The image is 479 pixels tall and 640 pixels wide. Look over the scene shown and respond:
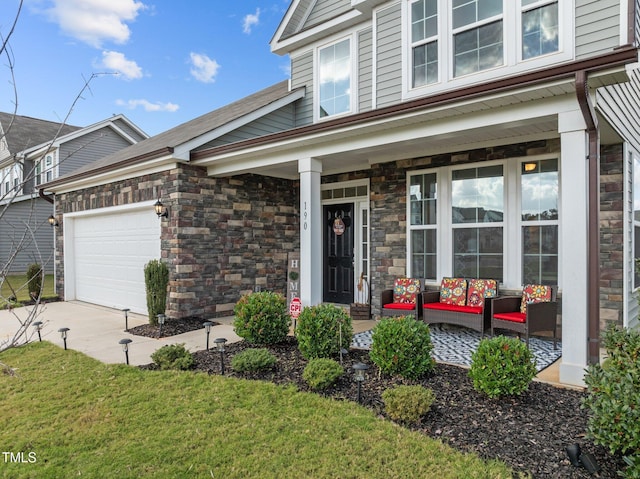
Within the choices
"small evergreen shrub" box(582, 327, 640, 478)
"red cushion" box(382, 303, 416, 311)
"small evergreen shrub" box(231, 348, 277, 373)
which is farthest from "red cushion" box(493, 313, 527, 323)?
"small evergreen shrub" box(231, 348, 277, 373)

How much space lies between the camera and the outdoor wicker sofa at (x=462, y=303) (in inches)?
225

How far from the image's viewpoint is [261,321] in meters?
5.30

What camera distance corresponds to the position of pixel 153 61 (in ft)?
43.6

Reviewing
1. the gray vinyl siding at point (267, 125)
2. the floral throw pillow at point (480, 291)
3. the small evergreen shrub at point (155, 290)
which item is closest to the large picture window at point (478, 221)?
the floral throw pillow at point (480, 291)

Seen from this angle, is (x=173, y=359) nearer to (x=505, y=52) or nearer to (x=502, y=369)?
(x=502, y=369)

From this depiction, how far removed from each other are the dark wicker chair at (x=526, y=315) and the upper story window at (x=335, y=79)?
4.54 m

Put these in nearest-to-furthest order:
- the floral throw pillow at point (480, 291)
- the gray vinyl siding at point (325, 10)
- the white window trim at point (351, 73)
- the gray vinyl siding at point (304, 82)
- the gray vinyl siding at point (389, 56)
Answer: the floral throw pillow at point (480, 291) < the gray vinyl siding at point (389, 56) < the white window trim at point (351, 73) < the gray vinyl siding at point (325, 10) < the gray vinyl siding at point (304, 82)

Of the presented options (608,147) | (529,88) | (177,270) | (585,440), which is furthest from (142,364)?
(608,147)

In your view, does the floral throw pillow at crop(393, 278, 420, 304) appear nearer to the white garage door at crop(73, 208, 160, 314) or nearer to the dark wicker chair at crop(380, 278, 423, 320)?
the dark wicker chair at crop(380, 278, 423, 320)

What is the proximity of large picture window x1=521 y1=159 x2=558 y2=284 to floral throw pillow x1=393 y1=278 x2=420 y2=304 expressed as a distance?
155 centimetres

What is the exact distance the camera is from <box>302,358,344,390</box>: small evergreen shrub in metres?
3.89

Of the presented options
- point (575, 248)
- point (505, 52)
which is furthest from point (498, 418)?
point (505, 52)

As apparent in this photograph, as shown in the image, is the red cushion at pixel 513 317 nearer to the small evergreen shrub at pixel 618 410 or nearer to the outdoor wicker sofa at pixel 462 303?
the outdoor wicker sofa at pixel 462 303

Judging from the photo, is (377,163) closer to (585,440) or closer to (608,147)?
(608,147)
